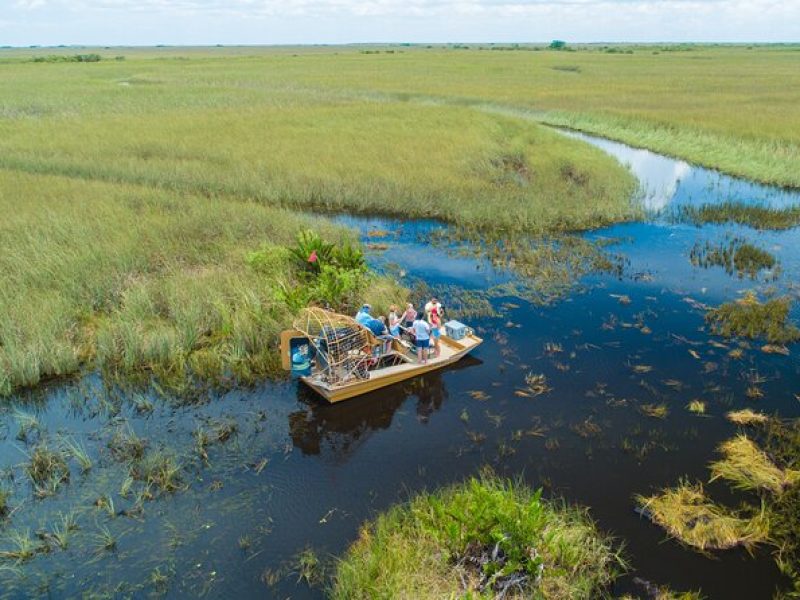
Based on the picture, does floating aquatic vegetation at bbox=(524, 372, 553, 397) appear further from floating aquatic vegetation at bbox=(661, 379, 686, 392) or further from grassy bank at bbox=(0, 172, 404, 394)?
grassy bank at bbox=(0, 172, 404, 394)

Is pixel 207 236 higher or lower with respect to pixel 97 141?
lower

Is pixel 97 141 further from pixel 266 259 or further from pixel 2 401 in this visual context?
pixel 2 401

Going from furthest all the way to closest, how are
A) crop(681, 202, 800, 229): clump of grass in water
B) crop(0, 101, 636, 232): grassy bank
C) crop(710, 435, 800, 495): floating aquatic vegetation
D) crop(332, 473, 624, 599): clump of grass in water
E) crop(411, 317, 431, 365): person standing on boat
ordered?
crop(0, 101, 636, 232): grassy bank, crop(681, 202, 800, 229): clump of grass in water, crop(411, 317, 431, 365): person standing on boat, crop(710, 435, 800, 495): floating aquatic vegetation, crop(332, 473, 624, 599): clump of grass in water

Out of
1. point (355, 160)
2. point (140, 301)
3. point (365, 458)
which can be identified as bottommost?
point (365, 458)

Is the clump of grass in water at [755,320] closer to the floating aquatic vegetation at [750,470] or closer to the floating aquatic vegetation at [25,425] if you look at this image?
the floating aquatic vegetation at [750,470]

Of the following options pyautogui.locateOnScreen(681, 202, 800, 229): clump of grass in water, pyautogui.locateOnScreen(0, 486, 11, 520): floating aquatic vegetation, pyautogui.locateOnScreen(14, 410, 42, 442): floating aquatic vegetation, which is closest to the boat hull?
pyautogui.locateOnScreen(14, 410, 42, 442): floating aquatic vegetation

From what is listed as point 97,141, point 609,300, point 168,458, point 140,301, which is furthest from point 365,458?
point 97,141

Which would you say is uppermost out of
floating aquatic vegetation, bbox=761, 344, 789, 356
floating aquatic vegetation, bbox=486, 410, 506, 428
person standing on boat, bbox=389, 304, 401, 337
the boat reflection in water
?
person standing on boat, bbox=389, 304, 401, 337

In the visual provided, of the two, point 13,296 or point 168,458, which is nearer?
point 168,458
